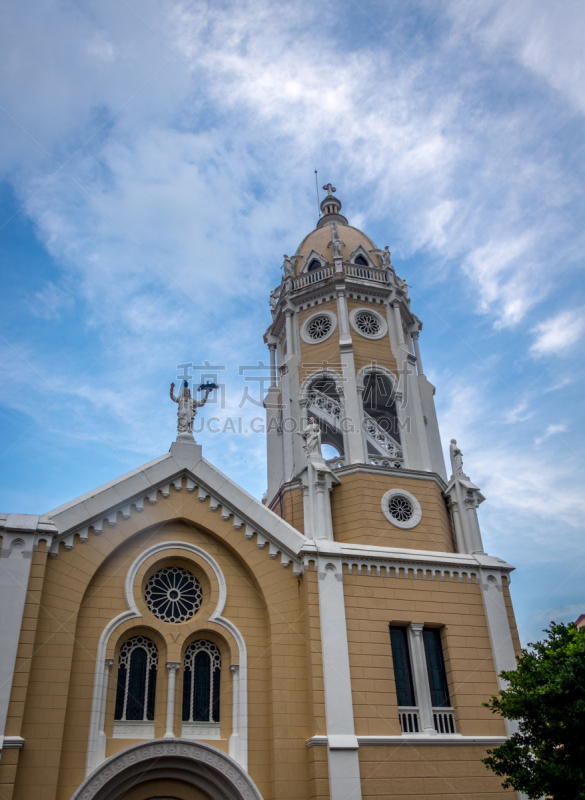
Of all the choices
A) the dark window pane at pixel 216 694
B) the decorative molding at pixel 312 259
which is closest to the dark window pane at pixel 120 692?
the dark window pane at pixel 216 694

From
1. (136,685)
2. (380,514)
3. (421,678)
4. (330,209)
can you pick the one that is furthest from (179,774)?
(330,209)

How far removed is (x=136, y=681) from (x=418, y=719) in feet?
22.2

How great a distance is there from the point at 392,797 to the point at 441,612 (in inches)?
179

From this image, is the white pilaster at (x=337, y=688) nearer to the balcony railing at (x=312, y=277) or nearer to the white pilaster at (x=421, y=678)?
the white pilaster at (x=421, y=678)

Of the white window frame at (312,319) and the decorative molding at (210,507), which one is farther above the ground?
the white window frame at (312,319)

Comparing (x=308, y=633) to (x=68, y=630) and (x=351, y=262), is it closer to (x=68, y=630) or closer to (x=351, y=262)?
(x=68, y=630)

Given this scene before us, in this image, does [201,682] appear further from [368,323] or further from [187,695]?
[368,323]

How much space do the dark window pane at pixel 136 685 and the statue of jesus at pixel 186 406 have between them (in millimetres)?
5993

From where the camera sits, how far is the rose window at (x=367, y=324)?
23.9 m

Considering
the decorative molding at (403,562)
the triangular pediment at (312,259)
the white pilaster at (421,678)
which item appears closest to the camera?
the white pilaster at (421,678)

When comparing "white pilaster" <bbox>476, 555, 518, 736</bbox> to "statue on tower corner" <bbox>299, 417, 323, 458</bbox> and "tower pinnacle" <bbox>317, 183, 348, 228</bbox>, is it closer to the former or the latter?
"statue on tower corner" <bbox>299, 417, 323, 458</bbox>

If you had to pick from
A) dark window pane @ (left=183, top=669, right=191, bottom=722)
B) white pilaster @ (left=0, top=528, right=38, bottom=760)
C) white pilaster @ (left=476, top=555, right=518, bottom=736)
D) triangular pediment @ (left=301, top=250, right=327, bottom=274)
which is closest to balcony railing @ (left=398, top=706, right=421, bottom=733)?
white pilaster @ (left=476, top=555, right=518, bottom=736)

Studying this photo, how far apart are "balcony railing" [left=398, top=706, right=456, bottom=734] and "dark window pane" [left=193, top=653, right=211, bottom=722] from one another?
15.1 feet

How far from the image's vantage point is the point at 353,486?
795 inches
